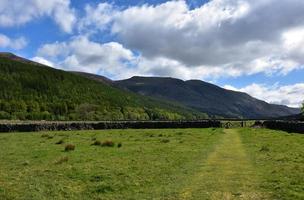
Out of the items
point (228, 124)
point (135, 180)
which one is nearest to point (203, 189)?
point (135, 180)

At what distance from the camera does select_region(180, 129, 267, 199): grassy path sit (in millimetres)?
16359

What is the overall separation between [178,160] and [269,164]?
5516 mm

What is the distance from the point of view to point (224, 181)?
19016 millimetres

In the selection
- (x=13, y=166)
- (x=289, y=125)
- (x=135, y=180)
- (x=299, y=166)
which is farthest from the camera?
(x=289, y=125)

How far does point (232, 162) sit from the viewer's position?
25094 millimetres

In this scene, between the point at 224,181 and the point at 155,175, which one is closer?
the point at 224,181

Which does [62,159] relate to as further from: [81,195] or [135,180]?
[81,195]

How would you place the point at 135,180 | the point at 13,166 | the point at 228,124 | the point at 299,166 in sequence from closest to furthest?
the point at 135,180, the point at 299,166, the point at 13,166, the point at 228,124

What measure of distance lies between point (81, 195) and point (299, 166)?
42.4 feet

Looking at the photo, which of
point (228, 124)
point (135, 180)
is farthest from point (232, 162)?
point (228, 124)

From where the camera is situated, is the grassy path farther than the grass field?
No

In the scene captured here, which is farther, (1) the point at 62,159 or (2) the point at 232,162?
(1) the point at 62,159

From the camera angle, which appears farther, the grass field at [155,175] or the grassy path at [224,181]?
the grass field at [155,175]

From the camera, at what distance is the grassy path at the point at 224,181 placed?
644 inches
